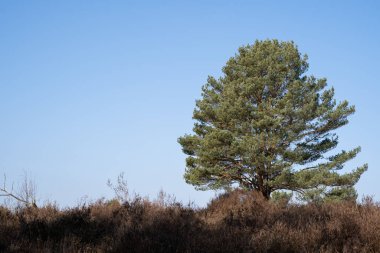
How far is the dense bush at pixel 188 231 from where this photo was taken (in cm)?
600

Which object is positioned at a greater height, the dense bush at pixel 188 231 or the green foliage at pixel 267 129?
the green foliage at pixel 267 129

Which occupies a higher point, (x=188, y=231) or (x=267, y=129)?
(x=267, y=129)

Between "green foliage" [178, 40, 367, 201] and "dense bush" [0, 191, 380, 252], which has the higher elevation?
"green foliage" [178, 40, 367, 201]

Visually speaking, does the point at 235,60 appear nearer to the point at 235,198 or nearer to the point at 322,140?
the point at 322,140

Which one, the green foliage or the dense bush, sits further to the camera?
the green foliage

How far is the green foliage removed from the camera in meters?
17.4

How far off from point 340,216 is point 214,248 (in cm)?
363

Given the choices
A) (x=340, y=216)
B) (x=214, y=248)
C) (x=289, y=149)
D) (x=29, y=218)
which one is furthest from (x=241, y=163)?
(x=214, y=248)

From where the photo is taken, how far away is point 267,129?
720 inches

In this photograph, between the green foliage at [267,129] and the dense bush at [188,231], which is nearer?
the dense bush at [188,231]

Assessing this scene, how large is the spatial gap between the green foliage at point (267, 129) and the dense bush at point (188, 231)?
7326 mm

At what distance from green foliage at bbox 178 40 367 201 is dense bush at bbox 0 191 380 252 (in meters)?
7.33

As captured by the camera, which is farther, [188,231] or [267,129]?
[267,129]

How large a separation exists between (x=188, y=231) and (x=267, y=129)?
11.7 metres
